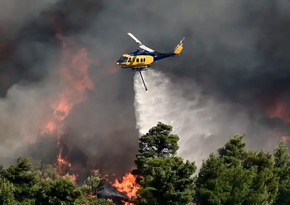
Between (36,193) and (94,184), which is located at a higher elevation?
(94,184)

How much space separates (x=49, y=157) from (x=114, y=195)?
54626 millimetres

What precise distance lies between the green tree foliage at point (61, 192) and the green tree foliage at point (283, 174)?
44.7 meters

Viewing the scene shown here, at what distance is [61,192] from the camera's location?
80.2 meters

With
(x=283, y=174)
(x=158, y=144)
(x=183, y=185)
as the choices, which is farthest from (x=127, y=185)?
(x=183, y=185)

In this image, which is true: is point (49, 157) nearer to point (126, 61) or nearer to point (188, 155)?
point (188, 155)

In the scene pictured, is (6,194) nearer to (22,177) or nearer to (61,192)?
(61,192)

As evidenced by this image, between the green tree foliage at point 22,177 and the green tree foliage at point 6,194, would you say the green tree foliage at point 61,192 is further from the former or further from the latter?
the green tree foliage at point 22,177

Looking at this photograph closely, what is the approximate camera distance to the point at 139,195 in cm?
8712

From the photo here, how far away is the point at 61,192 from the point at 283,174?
173 feet

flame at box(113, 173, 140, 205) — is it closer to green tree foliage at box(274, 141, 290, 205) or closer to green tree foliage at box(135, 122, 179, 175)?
green tree foliage at box(135, 122, 179, 175)

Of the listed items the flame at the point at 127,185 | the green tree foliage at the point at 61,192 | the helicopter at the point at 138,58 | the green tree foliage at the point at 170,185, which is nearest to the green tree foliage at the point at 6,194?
the green tree foliage at the point at 61,192

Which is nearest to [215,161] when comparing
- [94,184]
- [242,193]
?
[242,193]

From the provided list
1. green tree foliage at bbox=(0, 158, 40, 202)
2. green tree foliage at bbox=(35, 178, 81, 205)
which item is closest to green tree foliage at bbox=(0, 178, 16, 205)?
green tree foliage at bbox=(35, 178, 81, 205)

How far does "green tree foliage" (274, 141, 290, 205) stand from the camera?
4278 inches
